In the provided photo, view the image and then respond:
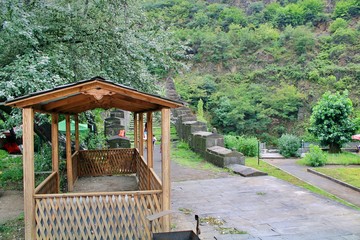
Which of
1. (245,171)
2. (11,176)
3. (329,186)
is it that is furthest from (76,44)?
(329,186)

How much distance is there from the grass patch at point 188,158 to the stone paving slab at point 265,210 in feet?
8.51

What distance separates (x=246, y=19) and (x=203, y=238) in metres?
42.6

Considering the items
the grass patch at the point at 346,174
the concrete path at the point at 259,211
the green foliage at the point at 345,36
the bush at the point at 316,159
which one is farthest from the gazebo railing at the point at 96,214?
the green foliage at the point at 345,36

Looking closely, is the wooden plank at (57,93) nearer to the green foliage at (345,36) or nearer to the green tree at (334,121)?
the green tree at (334,121)

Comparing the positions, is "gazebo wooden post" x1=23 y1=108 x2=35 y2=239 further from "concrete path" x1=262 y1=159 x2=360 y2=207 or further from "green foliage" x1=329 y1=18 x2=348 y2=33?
"green foliage" x1=329 y1=18 x2=348 y2=33

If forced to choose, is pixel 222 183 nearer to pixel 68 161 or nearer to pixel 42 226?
pixel 68 161

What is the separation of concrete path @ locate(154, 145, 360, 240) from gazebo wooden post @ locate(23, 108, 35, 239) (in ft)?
7.77

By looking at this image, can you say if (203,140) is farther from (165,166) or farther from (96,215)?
(96,215)

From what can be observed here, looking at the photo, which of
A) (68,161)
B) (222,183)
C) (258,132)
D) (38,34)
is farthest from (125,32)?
(258,132)

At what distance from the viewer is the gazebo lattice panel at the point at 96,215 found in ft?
16.1

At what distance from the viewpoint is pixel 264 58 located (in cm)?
3712

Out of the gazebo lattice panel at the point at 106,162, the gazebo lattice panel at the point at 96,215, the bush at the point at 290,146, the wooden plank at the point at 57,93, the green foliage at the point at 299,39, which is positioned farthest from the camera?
the green foliage at the point at 299,39

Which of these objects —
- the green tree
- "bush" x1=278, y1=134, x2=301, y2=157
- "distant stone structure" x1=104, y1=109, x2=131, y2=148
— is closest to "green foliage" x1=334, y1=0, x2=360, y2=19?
the green tree

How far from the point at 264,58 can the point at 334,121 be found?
62.2 ft
